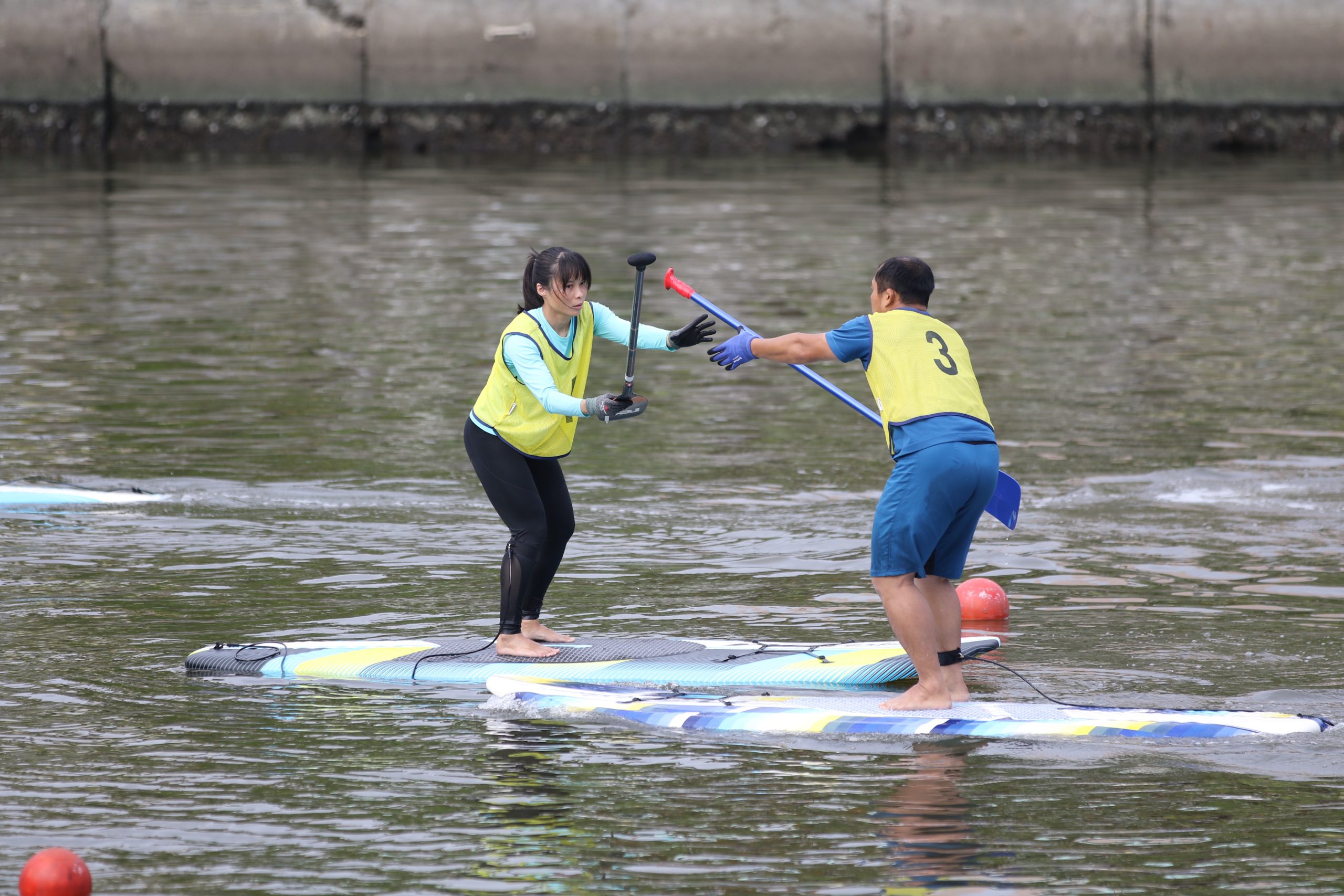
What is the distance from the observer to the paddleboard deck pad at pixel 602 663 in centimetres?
748

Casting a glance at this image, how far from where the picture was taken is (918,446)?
267 inches

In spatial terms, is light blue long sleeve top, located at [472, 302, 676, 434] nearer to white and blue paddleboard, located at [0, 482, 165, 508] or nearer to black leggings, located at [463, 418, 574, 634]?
black leggings, located at [463, 418, 574, 634]

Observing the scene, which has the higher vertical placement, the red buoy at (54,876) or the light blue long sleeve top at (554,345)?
the light blue long sleeve top at (554,345)

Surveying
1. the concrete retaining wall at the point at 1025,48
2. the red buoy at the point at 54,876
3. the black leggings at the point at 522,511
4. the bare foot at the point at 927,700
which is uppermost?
the concrete retaining wall at the point at 1025,48

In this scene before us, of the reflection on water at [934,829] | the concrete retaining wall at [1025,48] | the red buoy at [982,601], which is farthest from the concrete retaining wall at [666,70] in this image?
the reflection on water at [934,829]

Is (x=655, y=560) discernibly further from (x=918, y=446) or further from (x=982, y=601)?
(x=918, y=446)

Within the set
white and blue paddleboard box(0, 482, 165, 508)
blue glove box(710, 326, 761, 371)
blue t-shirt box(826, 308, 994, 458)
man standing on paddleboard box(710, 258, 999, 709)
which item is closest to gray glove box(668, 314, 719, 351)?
blue glove box(710, 326, 761, 371)

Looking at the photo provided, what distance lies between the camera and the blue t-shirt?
6773 mm

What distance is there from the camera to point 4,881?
17.8 feet

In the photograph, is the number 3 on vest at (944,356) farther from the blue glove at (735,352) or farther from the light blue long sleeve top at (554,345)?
the light blue long sleeve top at (554,345)

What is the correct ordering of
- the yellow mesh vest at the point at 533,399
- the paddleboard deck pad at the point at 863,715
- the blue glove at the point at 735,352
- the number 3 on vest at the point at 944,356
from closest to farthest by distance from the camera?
the paddleboard deck pad at the point at 863,715
the number 3 on vest at the point at 944,356
the blue glove at the point at 735,352
the yellow mesh vest at the point at 533,399

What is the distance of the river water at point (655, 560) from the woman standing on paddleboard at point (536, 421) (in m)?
0.53

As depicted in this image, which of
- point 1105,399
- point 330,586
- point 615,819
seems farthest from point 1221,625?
point 1105,399

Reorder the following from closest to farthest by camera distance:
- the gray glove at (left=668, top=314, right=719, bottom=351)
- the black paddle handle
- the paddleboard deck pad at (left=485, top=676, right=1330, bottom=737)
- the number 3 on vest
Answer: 1. the paddleboard deck pad at (left=485, top=676, right=1330, bottom=737)
2. the number 3 on vest
3. the black paddle handle
4. the gray glove at (left=668, top=314, right=719, bottom=351)
